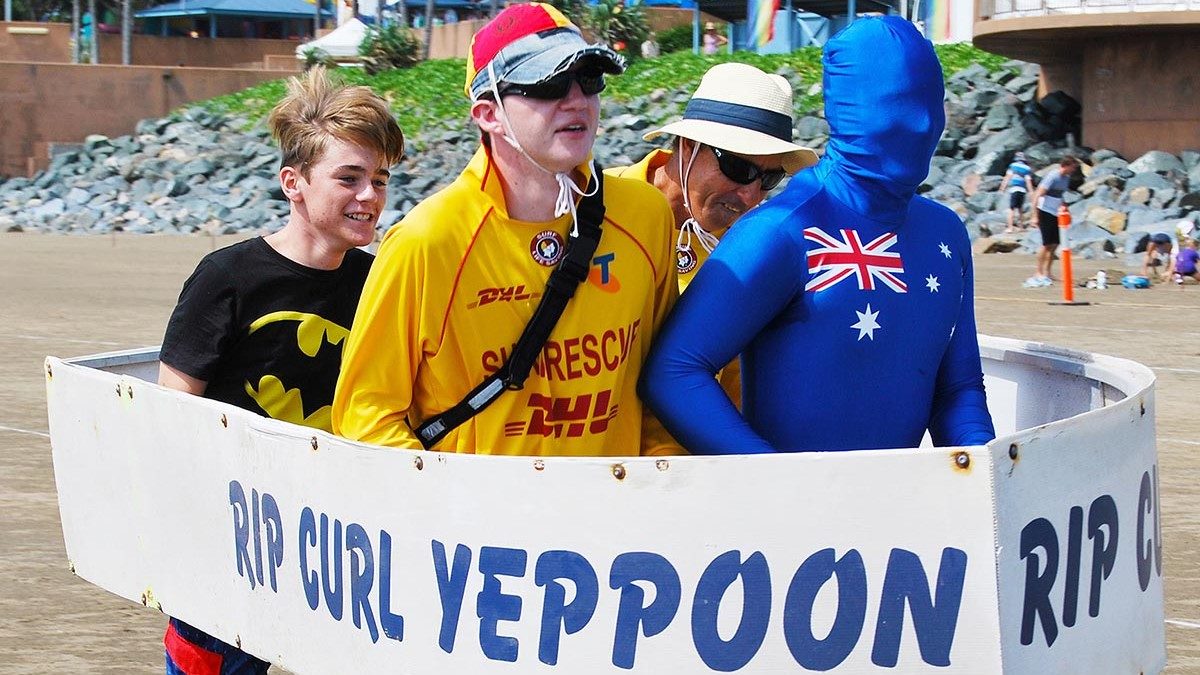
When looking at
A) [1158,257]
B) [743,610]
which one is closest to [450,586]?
[743,610]

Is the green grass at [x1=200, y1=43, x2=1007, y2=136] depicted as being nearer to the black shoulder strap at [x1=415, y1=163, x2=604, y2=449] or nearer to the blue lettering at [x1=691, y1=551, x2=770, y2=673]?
the black shoulder strap at [x1=415, y1=163, x2=604, y2=449]

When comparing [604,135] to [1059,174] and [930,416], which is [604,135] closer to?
[1059,174]

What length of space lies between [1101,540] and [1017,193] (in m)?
25.6

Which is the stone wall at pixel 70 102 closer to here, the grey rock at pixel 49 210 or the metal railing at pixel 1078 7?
the grey rock at pixel 49 210

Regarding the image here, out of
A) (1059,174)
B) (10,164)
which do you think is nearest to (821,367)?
(1059,174)

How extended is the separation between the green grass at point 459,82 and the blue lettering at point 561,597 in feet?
115

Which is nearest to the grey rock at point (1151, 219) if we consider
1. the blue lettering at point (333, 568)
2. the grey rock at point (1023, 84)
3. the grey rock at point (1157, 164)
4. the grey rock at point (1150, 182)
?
the grey rock at point (1150, 182)

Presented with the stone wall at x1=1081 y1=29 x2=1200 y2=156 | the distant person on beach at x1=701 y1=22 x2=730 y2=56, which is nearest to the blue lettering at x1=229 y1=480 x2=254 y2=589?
the stone wall at x1=1081 y1=29 x2=1200 y2=156

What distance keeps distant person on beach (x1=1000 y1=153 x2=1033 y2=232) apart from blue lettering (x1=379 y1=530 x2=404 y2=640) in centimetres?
2533

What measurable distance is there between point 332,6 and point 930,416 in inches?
3424

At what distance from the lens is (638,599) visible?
10.1ft

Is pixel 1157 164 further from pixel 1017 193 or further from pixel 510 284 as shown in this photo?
pixel 510 284

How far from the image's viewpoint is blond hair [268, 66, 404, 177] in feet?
14.0

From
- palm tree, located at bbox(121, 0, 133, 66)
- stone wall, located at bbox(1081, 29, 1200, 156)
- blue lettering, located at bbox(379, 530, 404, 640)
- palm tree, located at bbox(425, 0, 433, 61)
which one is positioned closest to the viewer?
blue lettering, located at bbox(379, 530, 404, 640)
